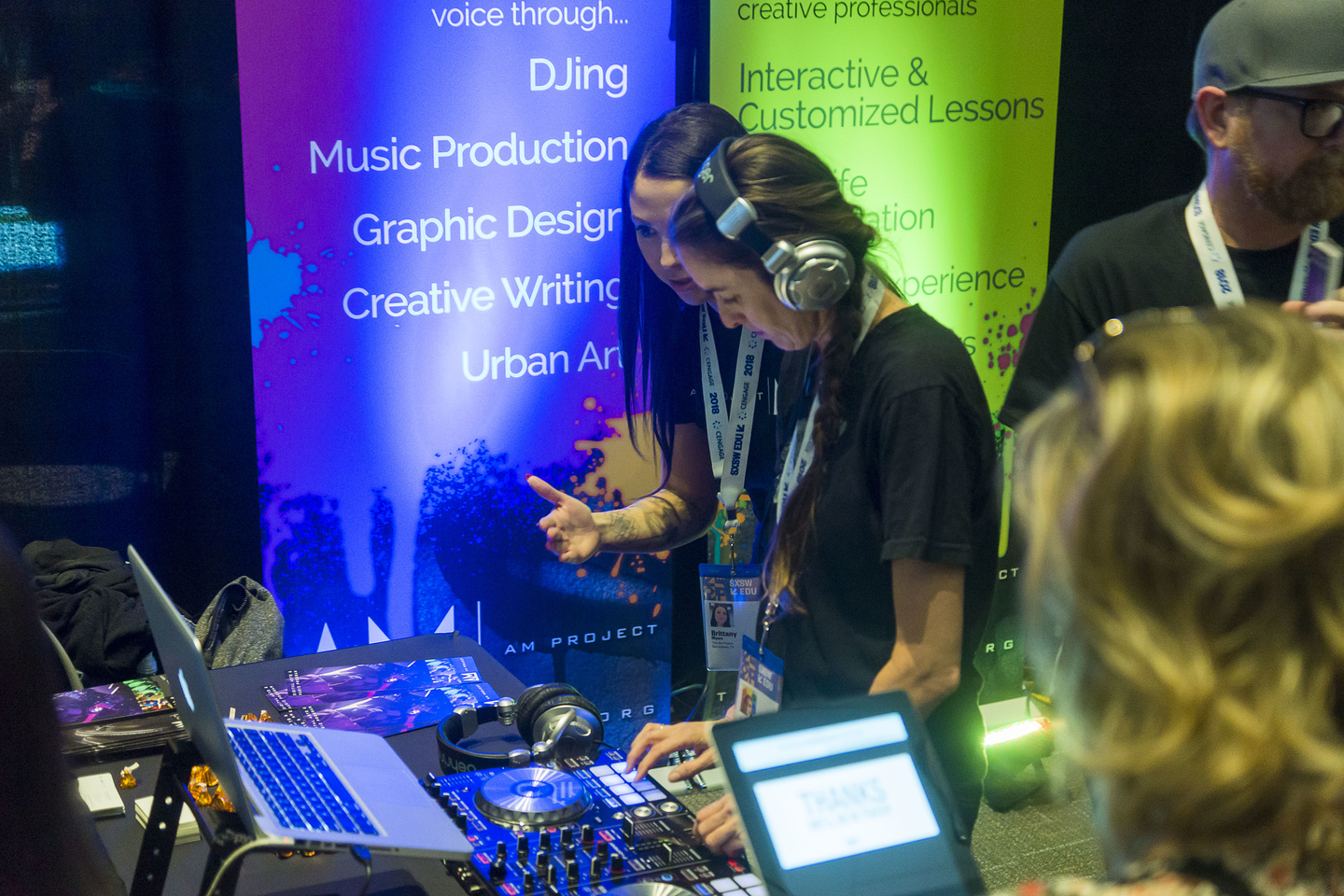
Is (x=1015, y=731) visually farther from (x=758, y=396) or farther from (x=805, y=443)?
(x=805, y=443)

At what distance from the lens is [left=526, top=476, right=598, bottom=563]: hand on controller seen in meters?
2.42

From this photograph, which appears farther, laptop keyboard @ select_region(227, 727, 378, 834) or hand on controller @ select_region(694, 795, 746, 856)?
hand on controller @ select_region(694, 795, 746, 856)

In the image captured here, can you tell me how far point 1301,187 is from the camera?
180 centimetres

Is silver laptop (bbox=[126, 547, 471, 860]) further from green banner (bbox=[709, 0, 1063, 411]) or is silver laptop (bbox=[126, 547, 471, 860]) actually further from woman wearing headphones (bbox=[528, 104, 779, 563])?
green banner (bbox=[709, 0, 1063, 411])

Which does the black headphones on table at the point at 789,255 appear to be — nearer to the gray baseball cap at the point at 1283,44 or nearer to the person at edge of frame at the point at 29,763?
the gray baseball cap at the point at 1283,44

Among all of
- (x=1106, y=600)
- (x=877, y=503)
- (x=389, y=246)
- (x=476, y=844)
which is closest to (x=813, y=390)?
(x=877, y=503)

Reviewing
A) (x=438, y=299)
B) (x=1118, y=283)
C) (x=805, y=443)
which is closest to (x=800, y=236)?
(x=805, y=443)

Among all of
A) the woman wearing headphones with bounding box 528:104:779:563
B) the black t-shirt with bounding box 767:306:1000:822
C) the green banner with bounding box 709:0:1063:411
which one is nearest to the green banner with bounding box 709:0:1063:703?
the green banner with bounding box 709:0:1063:411

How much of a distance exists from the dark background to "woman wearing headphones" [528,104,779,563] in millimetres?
999

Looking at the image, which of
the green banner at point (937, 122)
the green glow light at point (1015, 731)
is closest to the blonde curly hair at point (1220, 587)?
the green banner at point (937, 122)

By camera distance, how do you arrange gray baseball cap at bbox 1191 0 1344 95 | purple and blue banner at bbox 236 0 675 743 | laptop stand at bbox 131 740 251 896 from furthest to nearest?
purple and blue banner at bbox 236 0 675 743
gray baseball cap at bbox 1191 0 1344 95
laptop stand at bbox 131 740 251 896

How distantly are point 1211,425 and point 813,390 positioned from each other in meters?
1.11

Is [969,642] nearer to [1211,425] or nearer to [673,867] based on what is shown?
[673,867]

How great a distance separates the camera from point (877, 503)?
154 centimetres
